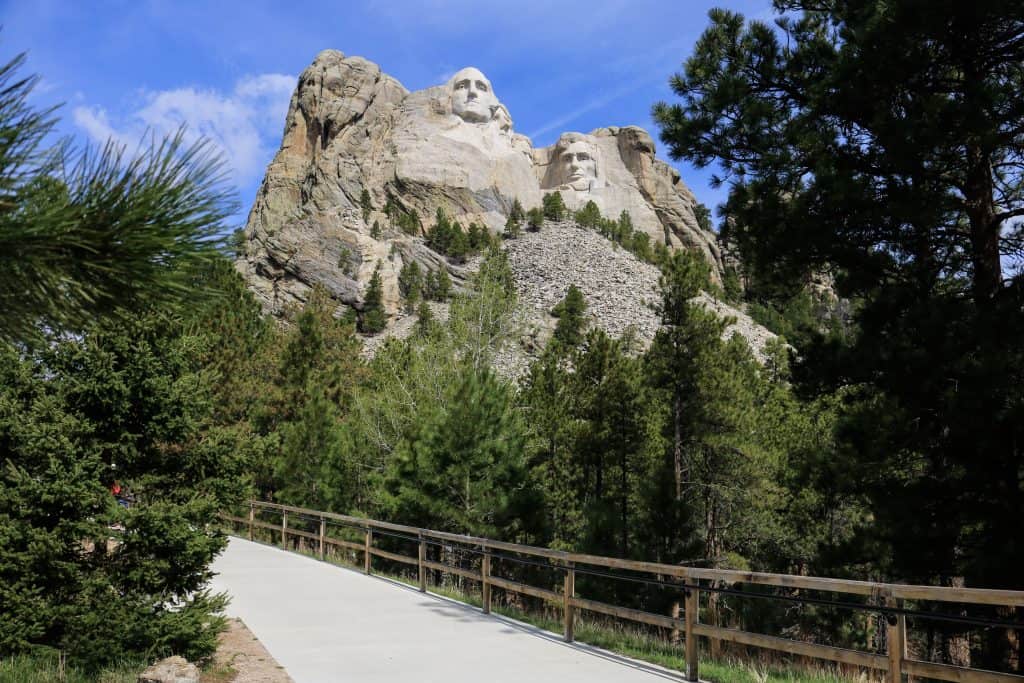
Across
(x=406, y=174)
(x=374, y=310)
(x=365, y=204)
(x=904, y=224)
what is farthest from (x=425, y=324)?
(x=406, y=174)

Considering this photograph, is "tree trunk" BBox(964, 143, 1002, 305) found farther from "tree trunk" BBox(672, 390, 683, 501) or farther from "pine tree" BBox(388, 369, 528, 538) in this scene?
"tree trunk" BBox(672, 390, 683, 501)

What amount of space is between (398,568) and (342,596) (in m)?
11.8

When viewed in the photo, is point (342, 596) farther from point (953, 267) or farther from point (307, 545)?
point (307, 545)

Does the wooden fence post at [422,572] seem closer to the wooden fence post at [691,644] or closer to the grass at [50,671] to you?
the grass at [50,671]

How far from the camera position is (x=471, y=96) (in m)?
123

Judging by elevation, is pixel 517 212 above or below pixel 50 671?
above

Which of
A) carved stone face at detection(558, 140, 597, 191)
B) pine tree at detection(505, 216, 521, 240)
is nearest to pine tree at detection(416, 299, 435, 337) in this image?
pine tree at detection(505, 216, 521, 240)

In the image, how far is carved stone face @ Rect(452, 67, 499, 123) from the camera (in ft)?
401

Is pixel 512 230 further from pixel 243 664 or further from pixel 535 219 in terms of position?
pixel 243 664

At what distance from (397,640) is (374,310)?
79.8m

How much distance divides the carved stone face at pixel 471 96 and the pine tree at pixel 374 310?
42508 millimetres

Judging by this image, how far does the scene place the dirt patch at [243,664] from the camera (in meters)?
6.61

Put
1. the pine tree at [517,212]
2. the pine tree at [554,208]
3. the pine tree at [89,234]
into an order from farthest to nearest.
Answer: the pine tree at [554,208], the pine tree at [517,212], the pine tree at [89,234]

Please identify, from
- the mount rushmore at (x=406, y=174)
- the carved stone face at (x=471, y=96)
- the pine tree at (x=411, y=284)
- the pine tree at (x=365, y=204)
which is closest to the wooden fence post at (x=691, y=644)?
the pine tree at (x=411, y=284)
